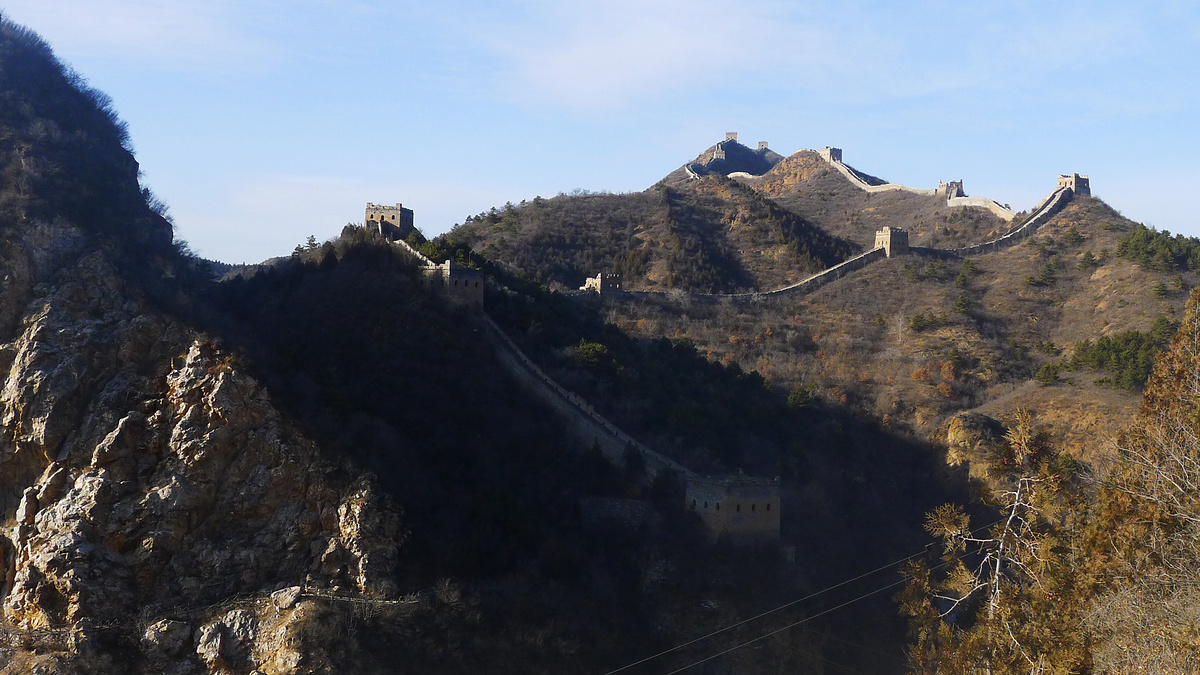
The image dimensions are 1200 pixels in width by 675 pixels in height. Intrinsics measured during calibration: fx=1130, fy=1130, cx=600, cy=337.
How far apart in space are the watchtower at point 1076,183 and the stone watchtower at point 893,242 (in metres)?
13.7

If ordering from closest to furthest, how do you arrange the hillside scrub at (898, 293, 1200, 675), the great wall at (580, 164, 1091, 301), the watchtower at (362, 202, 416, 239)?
the hillside scrub at (898, 293, 1200, 675) < the watchtower at (362, 202, 416, 239) < the great wall at (580, 164, 1091, 301)

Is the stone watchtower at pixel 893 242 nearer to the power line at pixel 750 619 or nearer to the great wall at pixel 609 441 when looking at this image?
the power line at pixel 750 619

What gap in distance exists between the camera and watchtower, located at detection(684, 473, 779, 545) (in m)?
30.4

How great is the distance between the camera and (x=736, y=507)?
30.5m

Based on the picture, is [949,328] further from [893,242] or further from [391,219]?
[391,219]

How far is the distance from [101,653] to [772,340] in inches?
1237

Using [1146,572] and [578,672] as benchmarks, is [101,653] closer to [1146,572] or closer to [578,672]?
[578,672]

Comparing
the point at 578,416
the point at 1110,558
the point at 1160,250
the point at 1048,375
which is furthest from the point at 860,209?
the point at 1110,558

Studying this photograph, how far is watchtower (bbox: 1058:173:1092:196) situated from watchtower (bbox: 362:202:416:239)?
44.3 m

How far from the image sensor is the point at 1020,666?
58.6 ft

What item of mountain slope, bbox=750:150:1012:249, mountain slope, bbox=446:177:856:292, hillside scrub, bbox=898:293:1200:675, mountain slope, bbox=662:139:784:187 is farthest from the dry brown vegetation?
mountain slope, bbox=662:139:784:187

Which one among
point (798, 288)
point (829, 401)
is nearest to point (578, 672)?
point (829, 401)

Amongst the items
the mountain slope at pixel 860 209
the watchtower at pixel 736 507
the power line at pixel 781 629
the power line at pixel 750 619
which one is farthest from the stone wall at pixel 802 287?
the power line at pixel 781 629

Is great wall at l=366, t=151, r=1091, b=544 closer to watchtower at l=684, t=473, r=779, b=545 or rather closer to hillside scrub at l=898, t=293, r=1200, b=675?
watchtower at l=684, t=473, r=779, b=545
